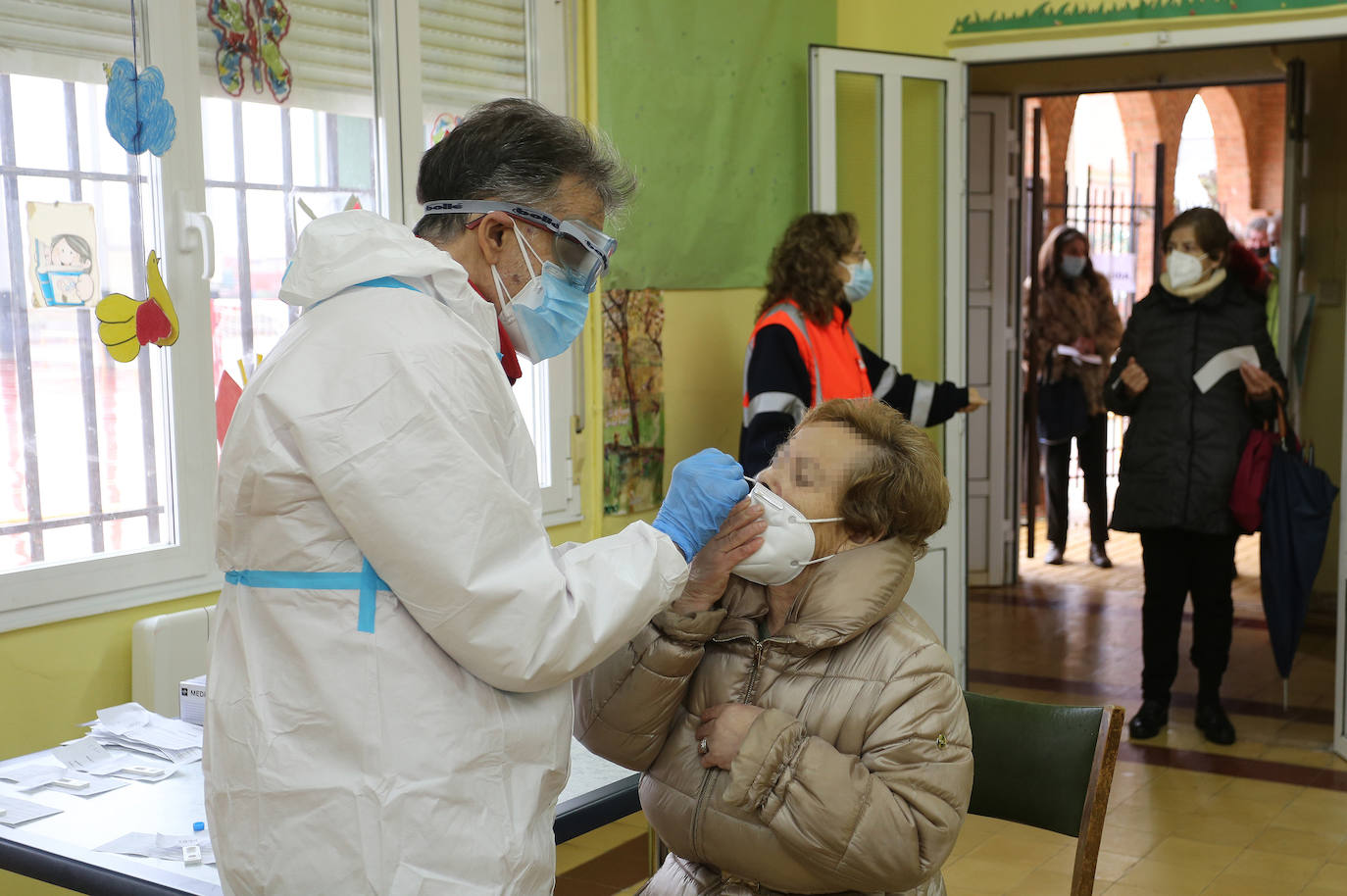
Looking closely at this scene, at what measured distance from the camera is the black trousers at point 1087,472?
7043 millimetres

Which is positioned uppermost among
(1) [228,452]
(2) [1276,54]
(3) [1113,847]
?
(2) [1276,54]

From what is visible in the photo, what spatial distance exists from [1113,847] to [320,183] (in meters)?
2.69

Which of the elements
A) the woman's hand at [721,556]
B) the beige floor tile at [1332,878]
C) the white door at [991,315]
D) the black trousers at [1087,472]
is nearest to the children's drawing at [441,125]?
the woman's hand at [721,556]

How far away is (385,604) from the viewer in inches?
51.6

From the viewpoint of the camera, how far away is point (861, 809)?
162 cm

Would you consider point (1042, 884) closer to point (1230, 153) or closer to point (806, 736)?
point (806, 736)

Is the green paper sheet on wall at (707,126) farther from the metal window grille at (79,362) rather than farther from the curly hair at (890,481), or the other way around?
the curly hair at (890,481)

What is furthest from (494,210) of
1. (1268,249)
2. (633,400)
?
(1268,249)

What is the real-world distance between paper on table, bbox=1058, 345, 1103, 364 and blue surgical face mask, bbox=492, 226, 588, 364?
5.71 metres

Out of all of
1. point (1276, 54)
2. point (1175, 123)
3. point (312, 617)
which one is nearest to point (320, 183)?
point (312, 617)

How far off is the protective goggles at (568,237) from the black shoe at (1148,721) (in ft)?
11.3

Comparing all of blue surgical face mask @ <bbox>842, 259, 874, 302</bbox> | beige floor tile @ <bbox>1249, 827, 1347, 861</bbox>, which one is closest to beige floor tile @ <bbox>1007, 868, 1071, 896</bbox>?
beige floor tile @ <bbox>1249, 827, 1347, 861</bbox>

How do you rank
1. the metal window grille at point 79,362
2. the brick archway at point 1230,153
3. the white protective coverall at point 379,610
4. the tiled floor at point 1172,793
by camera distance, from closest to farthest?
1. the white protective coverall at point 379,610
2. the metal window grille at point 79,362
3. the tiled floor at point 1172,793
4. the brick archway at point 1230,153

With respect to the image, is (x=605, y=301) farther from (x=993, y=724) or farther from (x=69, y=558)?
(x=993, y=724)
